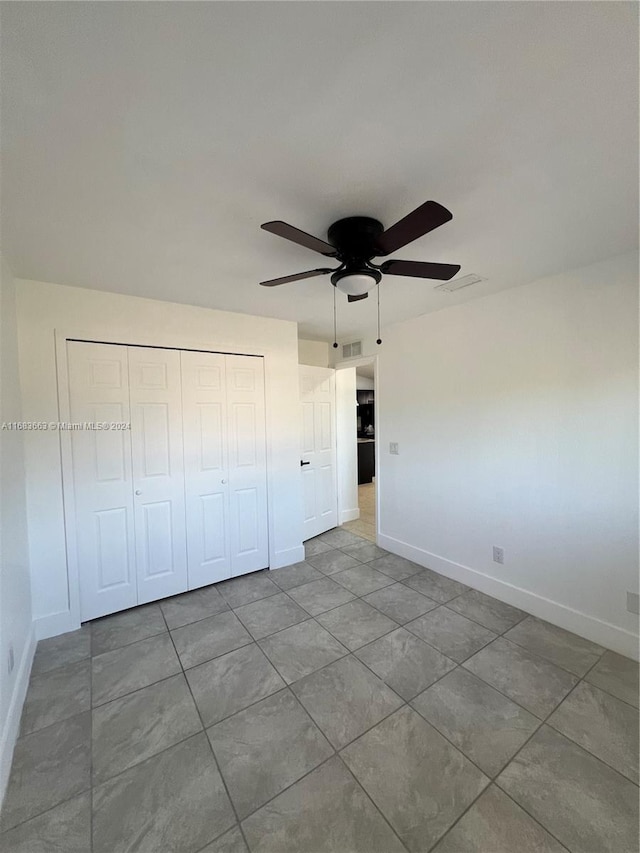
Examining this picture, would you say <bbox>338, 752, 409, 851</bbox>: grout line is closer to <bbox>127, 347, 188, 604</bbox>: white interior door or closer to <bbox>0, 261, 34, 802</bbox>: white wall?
<bbox>0, 261, 34, 802</bbox>: white wall

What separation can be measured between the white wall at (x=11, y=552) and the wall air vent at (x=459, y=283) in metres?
2.78

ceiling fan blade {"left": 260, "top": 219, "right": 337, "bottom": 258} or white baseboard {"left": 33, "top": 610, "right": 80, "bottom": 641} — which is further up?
ceiling fan blade {"left": 260, "top": 219, "right": 337, "bottom": 258}

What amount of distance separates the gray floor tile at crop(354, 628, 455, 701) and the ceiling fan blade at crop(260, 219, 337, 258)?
7.53 ft

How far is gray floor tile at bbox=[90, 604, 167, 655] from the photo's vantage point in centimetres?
230

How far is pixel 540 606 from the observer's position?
98.1 inches

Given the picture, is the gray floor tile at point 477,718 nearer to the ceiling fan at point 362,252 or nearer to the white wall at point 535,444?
the white wall at point 535,444

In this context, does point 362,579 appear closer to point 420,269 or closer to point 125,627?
point 125,627

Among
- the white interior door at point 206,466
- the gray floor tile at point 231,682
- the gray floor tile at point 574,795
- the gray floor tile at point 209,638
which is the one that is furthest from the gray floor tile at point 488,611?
the white interior door at point 206,466

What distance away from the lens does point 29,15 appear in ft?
2.58

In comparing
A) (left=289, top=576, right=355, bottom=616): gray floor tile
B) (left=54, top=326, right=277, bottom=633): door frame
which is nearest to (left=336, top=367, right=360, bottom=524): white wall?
(left=289, top=576, right=355, bottom=616): gray floor tile

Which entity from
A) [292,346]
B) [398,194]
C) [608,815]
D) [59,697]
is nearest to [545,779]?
[608,815]

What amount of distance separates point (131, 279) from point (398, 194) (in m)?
1.84

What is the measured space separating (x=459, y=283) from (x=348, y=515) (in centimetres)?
326

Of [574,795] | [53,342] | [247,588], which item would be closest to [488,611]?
[574,795]
